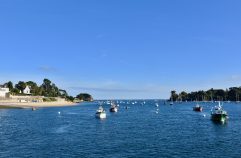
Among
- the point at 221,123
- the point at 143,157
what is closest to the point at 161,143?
the point at 143,157

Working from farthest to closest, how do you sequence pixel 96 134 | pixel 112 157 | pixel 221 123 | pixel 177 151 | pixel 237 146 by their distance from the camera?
pixel 221 123 → pixel 96 134 → pixel 237 146 → pixel 177 151 → pixel 112 157

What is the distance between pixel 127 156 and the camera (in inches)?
2697

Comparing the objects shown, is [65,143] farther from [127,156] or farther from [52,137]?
[127,156]

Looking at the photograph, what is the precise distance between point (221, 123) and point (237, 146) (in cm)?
5827

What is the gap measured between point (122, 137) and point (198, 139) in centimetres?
1807

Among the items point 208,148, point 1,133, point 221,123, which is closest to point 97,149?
point 208,148

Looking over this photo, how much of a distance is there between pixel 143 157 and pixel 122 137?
92.2 feet

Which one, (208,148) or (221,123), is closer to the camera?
(208,148)

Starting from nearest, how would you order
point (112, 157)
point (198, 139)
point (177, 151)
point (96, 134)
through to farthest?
point (112, 157) < point (177, 151) < point (198, 139) < point (96, 134)

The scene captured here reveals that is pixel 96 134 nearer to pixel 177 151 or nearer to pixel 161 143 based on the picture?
pixel 161 143

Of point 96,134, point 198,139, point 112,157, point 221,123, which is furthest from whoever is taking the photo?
point 221,123

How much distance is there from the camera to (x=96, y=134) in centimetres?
10394

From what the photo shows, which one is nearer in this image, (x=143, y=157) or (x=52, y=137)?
(x=143, y=157)

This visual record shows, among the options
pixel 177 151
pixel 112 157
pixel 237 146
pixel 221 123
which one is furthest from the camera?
pixel 221 123
